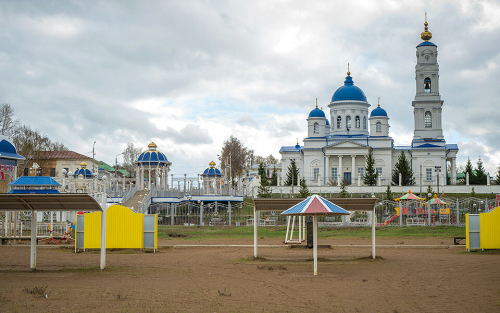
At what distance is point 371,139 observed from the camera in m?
72.1

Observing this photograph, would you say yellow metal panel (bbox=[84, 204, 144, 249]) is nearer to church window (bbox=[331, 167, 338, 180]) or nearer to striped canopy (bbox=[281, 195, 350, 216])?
striped canopy (bbox=[281, 195, 350, 216])

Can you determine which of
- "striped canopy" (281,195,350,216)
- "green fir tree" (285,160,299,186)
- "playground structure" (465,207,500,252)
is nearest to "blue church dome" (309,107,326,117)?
"green fir tree" (285,160,299,186)

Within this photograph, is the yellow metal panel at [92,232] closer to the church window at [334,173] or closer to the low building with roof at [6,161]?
the low building with roof at [6,161]

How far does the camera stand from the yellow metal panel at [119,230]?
22609mm

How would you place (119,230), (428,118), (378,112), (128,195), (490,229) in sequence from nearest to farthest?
(490,229)
(119,230)
(128,195)
(428,118)
(378,112)

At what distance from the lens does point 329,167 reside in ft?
237

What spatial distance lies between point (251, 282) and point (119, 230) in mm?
10193

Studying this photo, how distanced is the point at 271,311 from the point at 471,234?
574 inches

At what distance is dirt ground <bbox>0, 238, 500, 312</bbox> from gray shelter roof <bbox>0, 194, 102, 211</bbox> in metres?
1.96

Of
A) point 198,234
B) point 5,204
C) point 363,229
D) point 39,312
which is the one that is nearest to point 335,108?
point 363,229

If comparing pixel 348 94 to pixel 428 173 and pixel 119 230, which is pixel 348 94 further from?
pixel 119 230

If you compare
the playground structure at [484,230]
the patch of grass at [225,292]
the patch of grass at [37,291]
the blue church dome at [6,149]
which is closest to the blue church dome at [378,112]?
the playground structure at [484,230]

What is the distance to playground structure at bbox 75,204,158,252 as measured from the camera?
22609mm

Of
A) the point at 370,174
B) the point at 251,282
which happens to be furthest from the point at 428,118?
the point at 251,282
